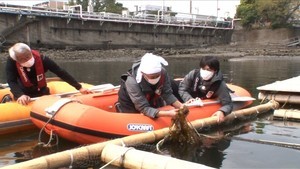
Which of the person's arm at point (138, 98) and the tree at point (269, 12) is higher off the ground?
the tree at point (269, 12)

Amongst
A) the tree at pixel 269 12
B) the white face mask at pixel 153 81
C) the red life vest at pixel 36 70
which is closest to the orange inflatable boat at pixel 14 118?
the red life vest at pixel 36 70

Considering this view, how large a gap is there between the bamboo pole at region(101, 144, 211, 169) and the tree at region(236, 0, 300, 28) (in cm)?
4951

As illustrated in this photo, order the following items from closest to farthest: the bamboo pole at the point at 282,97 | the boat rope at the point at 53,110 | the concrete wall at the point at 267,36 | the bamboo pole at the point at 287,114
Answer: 1. the boat rope at the point at 53,110
2. the bamboo pole at the point at 287,114
3. the bamboo pole at the point at 282,97
4. the concrete wall at the point at 267,36

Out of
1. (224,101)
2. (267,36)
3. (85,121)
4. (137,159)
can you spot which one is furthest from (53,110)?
(267,36)

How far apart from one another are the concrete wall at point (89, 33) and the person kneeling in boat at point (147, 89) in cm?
2866

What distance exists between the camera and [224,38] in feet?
173

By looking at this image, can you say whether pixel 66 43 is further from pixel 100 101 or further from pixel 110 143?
pixel 110 143

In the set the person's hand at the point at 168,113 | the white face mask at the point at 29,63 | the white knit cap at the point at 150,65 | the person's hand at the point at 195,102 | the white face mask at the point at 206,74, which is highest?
the white knit cap at the point at 150,65

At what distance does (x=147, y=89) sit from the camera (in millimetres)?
6234

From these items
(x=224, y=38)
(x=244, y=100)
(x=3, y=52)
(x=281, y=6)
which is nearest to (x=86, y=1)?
(x=224, y=38)

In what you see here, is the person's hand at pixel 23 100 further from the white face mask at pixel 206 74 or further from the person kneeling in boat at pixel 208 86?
the white face mask at pixel 206 74

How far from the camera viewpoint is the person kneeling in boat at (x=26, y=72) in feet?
23.1

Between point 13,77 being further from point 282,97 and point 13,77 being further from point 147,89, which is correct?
point 282,97

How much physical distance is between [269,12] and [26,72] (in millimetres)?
48889
